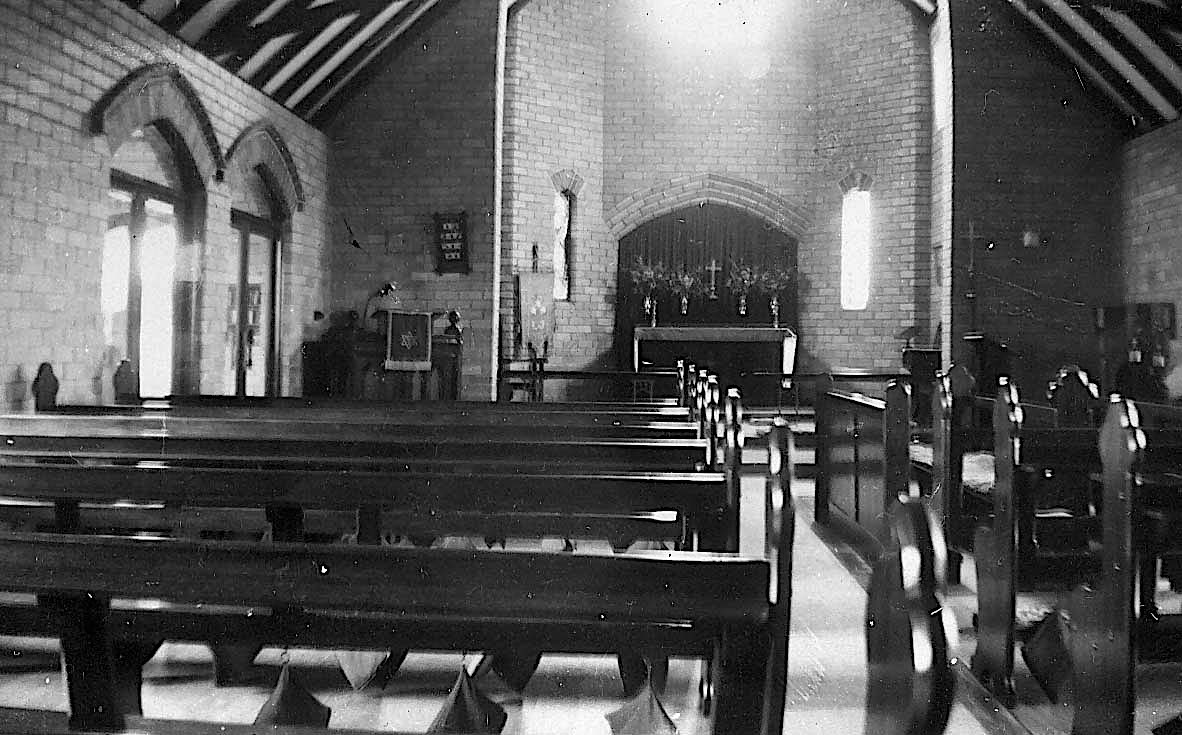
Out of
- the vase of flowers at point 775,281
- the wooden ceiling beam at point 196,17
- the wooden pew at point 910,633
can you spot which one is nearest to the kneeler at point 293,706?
the wooden pew at point 910,633

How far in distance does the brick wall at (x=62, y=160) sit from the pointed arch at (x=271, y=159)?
702mm

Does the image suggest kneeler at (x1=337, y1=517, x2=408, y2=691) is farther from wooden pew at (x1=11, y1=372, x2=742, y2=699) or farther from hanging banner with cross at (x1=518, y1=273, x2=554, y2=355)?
hanging banner with cross at (x1=518, y1=273, x2=554, y2=355)

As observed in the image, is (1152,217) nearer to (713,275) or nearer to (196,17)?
(713,275)

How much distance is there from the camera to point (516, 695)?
269cm

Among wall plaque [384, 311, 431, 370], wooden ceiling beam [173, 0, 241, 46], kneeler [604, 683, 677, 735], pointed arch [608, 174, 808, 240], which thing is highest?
wooden ceiling beam [173, 0, 241, 46]

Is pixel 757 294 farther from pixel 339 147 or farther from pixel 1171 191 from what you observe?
pixel 339 147

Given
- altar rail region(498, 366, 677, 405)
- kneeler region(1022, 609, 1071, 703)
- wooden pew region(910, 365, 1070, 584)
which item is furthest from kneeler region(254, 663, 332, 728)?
altar rail region(498, 366, 677, 405)

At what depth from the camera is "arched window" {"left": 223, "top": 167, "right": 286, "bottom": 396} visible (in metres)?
7.32

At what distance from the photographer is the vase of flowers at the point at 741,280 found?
35.5 ft

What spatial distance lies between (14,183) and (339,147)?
14.6ft

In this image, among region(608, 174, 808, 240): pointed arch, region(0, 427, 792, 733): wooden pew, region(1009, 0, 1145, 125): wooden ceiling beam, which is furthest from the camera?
region(608, 174, 808, 240): pointed arch

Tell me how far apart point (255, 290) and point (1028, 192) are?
7131 millimetres

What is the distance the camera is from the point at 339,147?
29.1 ft

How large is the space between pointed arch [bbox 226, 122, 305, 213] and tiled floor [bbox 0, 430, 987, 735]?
4.98 meters
